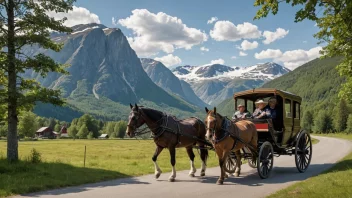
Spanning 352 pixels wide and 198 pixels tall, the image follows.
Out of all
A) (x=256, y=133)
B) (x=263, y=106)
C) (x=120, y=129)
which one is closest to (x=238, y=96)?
(x=263, y=106)

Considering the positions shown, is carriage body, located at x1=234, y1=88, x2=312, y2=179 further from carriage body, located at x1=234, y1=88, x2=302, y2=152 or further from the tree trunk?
the tree trunk

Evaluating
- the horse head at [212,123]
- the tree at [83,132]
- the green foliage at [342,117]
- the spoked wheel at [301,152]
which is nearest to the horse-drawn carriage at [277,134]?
the spoked wheel at [301,152]

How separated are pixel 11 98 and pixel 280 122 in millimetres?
13474

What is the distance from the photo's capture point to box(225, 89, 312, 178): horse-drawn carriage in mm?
15328

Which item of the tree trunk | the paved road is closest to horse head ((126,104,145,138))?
the paved road

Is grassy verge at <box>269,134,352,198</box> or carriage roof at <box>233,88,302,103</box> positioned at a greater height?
carriage roof at <box>233,88,302,103</box>

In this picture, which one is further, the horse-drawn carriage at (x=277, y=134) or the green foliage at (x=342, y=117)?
→ the green foliage at (x=342, y=117)

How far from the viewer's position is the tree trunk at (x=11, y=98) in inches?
644

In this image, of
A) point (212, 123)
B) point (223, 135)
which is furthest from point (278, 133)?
point (212, 123)

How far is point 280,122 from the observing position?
1672cm

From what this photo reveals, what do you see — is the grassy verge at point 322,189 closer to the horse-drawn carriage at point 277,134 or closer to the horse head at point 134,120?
the horse-drawn carriage at point 277,134

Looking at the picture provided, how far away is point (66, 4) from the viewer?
18312mm

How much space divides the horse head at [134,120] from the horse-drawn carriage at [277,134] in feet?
16.2

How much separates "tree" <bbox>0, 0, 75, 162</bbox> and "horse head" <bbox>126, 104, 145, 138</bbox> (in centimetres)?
536
